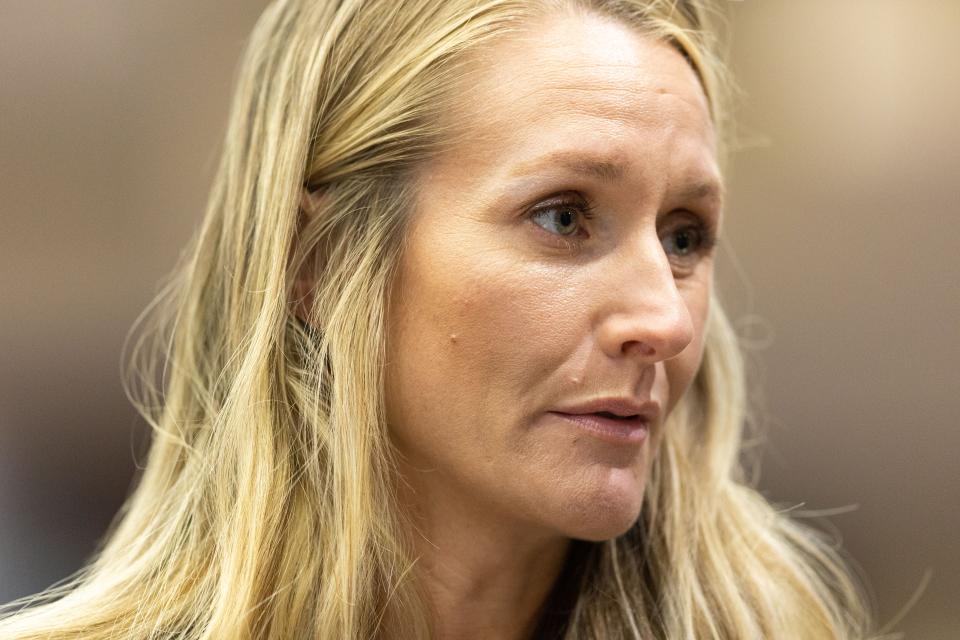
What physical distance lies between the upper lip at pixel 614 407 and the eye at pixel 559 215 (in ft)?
0.64

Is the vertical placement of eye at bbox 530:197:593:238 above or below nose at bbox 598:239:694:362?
above

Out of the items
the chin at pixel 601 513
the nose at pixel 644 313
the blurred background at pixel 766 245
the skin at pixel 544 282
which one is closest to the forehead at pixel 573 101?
the skin at pixel 544 282

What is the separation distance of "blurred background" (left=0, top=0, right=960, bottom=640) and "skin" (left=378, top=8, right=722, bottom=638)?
0.93 meters

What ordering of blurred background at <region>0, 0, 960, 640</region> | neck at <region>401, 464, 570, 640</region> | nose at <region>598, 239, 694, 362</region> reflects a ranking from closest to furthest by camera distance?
nose at <region>598, 239, 694, 362</region> < neck at <region>401, 464, 570, 640</region> < blurred background at <region>0, 0, 960, 640</region>

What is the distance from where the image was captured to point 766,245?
2.31 metres

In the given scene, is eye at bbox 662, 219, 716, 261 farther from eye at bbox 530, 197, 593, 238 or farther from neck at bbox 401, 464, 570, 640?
neck at bbox 401, 464, 570, 640

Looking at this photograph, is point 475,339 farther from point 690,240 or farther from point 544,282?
point 690,240

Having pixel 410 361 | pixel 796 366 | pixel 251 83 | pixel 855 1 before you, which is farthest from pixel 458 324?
pixel 855 1

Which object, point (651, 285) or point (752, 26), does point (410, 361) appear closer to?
point (651, 285)

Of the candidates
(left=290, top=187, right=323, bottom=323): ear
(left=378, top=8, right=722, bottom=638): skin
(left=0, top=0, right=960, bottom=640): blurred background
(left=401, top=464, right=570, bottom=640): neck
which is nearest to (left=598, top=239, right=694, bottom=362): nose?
(left=378, top=8, right=722, bottom=638): skin

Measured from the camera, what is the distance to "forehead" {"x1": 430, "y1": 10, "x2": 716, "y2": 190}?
1140 mm

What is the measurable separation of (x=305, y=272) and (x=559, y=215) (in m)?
0.33

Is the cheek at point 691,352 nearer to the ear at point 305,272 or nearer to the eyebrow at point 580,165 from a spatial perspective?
the eyebrow at point 580,165

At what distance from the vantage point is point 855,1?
89.0 inches
